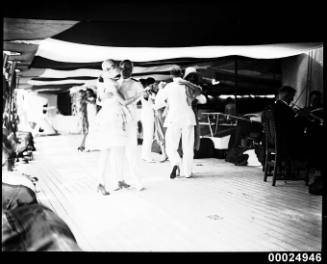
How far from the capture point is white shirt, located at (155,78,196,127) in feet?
16.7

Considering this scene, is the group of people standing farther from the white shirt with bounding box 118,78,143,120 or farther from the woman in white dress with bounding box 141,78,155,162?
the woman in white dress with bounding box 141,78,155,162

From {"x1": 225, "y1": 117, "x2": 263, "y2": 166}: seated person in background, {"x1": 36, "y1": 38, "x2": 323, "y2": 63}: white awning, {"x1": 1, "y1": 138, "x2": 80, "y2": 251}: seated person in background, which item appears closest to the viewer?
{"x1": 1, "y1": 138, "x2": 80, "y2": 251}: seated person in background

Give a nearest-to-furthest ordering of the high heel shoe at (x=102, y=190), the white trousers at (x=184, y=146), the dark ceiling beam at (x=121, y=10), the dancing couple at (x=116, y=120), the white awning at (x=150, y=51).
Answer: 1. the dark ceiling beam at (x=121, y=10)
2. the high heel shoe at (x=102, y=190)
3. the dancing couple at (x=116, y=120)
4. the white awning at (x=150, y=51)
5. the white trousers at (x=184, y=146)

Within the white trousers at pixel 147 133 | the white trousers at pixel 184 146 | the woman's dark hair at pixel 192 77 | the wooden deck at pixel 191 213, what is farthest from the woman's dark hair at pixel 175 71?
the white trousers at pixel 147 133

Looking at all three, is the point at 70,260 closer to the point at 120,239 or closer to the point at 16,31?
the point at 120,239

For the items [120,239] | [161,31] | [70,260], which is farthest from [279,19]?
[70,260]

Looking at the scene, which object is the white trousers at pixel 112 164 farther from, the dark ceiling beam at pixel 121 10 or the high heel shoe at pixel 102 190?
the dark ceiling beam at pixel 121 10

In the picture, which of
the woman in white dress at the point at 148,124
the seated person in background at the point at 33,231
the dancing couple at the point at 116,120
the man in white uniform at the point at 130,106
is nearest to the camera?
the seated person in background at the point at 33,231

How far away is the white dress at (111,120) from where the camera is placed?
4168mm

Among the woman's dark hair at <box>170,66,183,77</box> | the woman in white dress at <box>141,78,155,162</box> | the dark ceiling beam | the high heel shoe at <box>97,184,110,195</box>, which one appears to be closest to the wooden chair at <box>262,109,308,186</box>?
the woman's dark hair at <box>170,66,183,77</box>

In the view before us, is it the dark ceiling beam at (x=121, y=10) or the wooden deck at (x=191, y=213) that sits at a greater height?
the dark ceiling beam at (x=121, y=10)

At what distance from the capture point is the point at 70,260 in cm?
224

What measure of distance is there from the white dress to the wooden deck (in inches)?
25.5

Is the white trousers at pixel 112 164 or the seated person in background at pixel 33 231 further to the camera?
the white trousers at pixel 112 164
